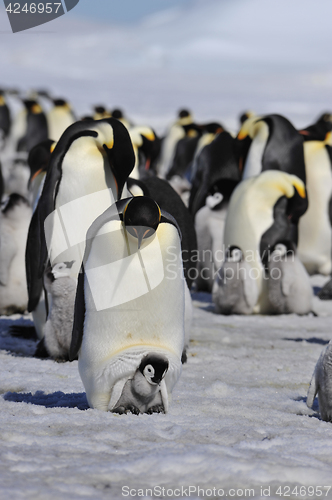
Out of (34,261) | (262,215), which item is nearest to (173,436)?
(34,261)

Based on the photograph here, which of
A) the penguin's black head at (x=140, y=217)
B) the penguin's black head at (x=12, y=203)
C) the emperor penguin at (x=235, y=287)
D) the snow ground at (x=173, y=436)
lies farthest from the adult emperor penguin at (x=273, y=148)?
the penguin's black head at (x=140, y=217)

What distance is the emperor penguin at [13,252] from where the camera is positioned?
529cm

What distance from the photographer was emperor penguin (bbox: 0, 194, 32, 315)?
529 cm

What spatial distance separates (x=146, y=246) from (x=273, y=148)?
509 centimetres

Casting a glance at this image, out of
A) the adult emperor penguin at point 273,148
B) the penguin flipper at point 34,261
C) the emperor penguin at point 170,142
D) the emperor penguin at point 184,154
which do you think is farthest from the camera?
the emperor penguin at point 170,142

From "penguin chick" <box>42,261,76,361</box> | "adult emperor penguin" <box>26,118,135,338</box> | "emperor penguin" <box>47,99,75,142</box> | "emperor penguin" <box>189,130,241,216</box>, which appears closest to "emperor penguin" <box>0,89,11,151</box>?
"emperor penguin" <box>47,99,75,142</box>

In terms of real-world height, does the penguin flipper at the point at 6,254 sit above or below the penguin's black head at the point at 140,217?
below

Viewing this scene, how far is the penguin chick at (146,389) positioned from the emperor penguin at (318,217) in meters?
6.10

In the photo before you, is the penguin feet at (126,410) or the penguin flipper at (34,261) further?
the penguin flipper at (34,261)

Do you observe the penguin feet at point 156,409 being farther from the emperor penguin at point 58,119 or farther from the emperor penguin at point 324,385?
the emperor penguin at point 58,119

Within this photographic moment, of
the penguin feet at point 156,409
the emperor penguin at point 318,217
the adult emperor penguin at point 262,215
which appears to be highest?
the penguin feet at point 156,409

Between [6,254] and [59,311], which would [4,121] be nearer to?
[6,254]

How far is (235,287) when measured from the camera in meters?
5.79

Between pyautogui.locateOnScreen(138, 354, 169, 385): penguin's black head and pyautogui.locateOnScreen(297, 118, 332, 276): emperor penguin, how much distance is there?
6.21 meters
